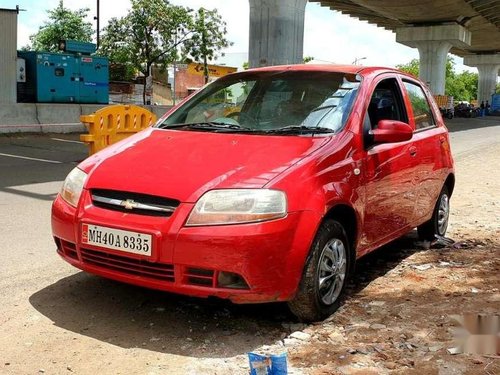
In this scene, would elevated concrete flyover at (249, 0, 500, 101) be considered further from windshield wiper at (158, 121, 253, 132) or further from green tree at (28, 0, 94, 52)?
windshield wiper at (158, 121, 253, 132)

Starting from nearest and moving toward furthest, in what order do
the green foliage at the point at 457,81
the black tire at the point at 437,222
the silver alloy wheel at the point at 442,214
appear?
the black tire at the point at 437,222, the silver alloy wheel at the point at 442,214, the green foliage at the point at 457,81

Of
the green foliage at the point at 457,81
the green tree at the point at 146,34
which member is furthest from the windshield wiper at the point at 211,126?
the green foliage at the point at 457,81

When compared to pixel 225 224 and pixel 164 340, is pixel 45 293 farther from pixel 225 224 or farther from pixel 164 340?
pixel 225 224

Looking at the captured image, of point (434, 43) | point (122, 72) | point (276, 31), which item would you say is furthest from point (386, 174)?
point (434, 43)

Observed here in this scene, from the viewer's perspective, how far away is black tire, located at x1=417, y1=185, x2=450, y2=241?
5.75 m

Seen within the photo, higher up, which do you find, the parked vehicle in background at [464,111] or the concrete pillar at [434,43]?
the concrete pillar at [434,43]

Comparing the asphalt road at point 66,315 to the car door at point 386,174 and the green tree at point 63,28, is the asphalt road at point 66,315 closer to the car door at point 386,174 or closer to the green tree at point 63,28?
the car door at point 386,174

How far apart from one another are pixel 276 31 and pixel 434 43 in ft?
107

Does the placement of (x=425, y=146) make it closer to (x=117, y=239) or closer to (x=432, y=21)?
(x=117, y=239)

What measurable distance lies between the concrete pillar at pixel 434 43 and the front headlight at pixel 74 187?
45.3m

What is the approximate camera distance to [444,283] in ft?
15.1

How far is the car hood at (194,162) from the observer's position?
133 inches

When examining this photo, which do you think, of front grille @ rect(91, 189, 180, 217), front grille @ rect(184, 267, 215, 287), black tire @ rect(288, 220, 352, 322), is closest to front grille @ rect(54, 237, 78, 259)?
front grille @ rect(91, 189, 180, 217)

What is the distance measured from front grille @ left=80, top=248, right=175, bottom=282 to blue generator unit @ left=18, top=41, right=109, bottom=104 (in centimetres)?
1653
